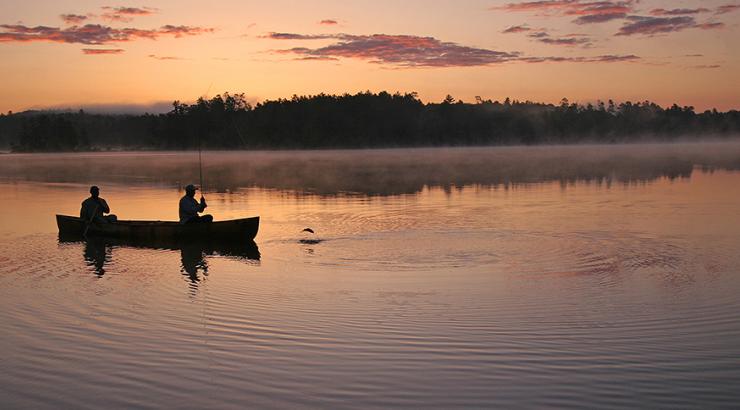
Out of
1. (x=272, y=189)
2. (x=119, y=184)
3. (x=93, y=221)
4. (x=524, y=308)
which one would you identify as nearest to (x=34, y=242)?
(x=93, y=221)

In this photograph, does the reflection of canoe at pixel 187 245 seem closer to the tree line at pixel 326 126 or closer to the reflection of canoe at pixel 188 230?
the reflection of canoe at pixel 188 230

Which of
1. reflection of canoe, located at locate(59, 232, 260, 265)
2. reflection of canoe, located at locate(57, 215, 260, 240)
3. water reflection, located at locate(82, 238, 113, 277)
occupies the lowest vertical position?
water reflection, located at locate(82, 238, 113, 277)

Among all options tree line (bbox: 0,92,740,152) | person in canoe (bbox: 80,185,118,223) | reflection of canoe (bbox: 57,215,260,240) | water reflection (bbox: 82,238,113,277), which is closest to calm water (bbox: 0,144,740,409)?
water reflection (bbox: 82,238,113,277)

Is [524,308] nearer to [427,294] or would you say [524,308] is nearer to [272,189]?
[427,294]

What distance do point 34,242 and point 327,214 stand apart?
30.3 feet

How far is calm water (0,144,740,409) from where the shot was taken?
6.84 m

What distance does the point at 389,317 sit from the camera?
9.61m

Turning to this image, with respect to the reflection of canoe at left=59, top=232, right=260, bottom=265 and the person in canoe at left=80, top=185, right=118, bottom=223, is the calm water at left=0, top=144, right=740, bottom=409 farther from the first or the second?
the person in canoe at left=80, top=185, right=118, bottom=223

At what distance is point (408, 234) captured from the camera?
18.5 m

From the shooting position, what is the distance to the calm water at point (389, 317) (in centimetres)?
684

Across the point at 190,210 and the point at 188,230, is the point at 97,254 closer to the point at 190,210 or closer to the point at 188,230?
the point at 188,230

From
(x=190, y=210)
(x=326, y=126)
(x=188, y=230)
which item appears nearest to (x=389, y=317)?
(x=188, y=230)

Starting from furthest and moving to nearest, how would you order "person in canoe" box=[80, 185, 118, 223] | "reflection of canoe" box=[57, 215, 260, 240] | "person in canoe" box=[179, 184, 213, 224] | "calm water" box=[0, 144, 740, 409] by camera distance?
1. "person in canoe" box=[80, 185, 118, 223]
2. "person in canoe" box=[179, 184, 213, 224]
3. "reflection of canoe" box=[57, 215, 260, 240]
4. "calm water" box=[0, 144, 740, 409]

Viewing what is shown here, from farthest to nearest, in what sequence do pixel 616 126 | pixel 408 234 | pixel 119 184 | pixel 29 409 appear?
pixel 616 126 < pixel 119 184 < pixel 408 234 < pixel 29 409
